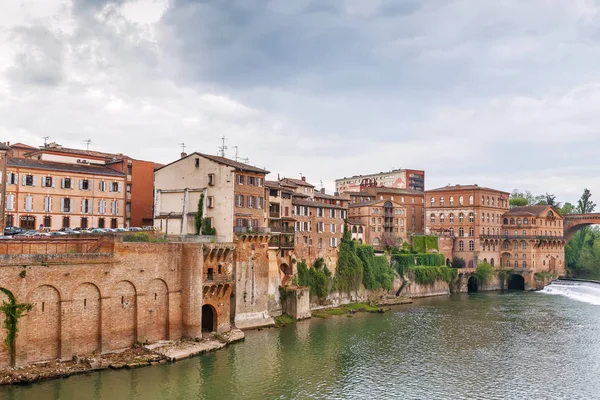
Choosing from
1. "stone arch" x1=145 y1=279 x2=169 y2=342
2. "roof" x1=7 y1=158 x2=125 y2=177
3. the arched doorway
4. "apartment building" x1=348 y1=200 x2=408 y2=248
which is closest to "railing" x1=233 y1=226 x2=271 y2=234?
the arched doorway

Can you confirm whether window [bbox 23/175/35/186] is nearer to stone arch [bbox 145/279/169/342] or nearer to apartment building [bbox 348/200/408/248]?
stone arch [bbox 145/279/169/342]

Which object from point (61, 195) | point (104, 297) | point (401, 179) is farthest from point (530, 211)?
point (104, 297)

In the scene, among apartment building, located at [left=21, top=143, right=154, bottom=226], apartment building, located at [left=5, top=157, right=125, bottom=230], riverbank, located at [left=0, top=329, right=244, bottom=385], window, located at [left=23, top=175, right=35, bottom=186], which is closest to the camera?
riverbank, located at [left=0, top=329, right=244, bottom=385]

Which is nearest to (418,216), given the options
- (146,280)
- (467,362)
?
(467,362)

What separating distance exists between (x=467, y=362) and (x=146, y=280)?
83.6 feet

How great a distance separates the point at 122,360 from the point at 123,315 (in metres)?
3.70

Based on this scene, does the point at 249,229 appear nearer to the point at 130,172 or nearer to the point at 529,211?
the point at 130,172

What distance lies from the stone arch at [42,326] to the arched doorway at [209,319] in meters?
13.9

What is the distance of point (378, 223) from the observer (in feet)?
297

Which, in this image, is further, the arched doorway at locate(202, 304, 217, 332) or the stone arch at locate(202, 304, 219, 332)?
the arched doorway at locate(202, 304, 217, 332)

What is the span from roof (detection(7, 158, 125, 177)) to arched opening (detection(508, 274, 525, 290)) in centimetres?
6926

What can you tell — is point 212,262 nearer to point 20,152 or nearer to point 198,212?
point 198,212

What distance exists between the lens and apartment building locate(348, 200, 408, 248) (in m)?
88.5

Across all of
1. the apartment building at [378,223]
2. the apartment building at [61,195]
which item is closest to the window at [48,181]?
the apartment building at [61,195]
